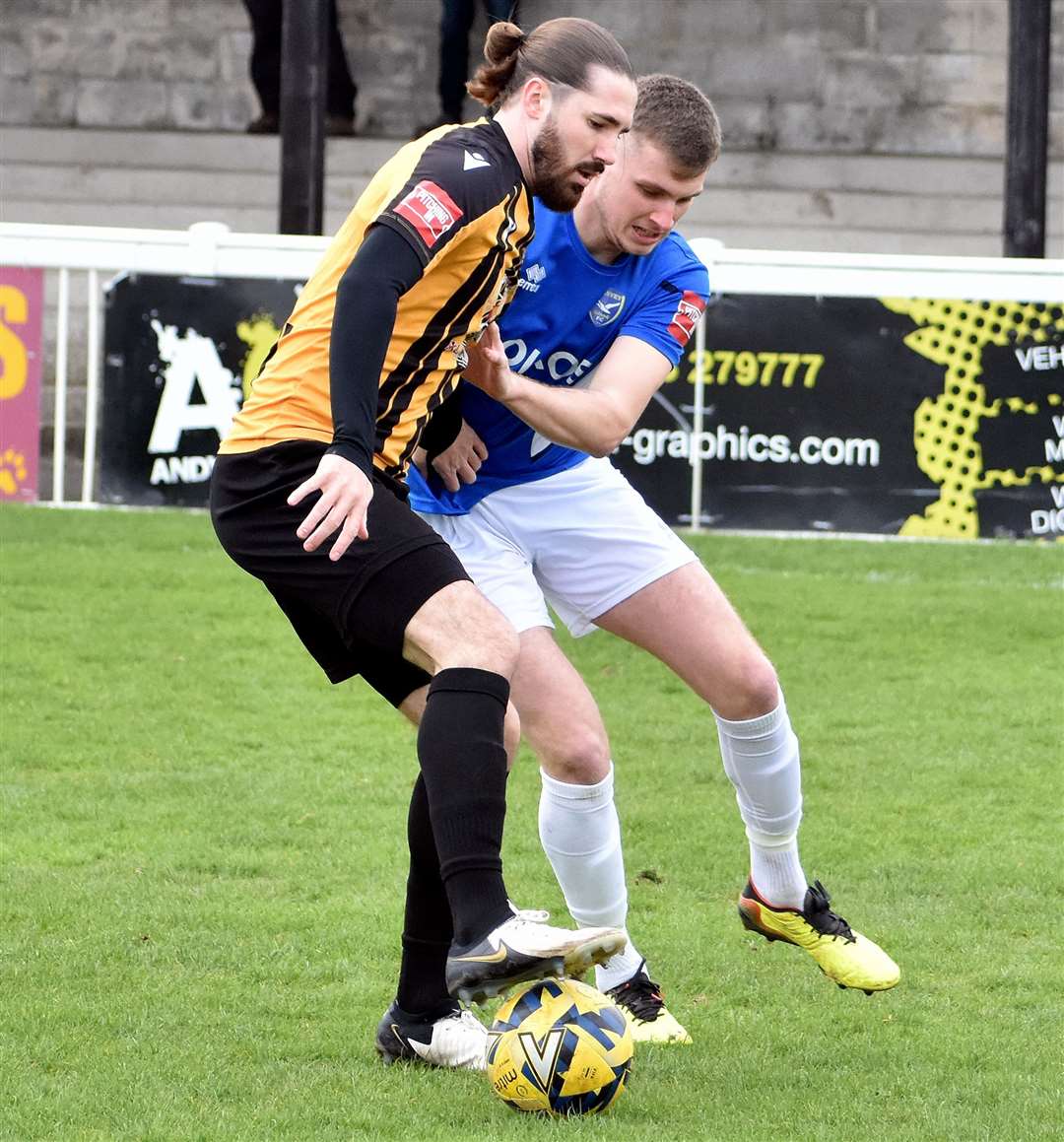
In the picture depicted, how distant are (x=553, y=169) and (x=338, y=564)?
891mm

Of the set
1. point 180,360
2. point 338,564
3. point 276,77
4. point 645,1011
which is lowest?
point 645,1011

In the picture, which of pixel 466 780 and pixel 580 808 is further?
pixel 580 808

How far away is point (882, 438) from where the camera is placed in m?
10.7

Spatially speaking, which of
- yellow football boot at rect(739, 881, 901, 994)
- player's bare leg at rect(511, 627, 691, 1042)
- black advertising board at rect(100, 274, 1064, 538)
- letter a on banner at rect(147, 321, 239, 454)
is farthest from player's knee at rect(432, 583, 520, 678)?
letter a on banner at rect(147, 321, 239, 454)

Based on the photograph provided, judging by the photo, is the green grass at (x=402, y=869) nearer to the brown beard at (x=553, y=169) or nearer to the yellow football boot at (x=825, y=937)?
the yellow football boot at (x=825, y=937)

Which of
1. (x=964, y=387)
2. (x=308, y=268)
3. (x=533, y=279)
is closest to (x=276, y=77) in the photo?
(x=308, y=268)

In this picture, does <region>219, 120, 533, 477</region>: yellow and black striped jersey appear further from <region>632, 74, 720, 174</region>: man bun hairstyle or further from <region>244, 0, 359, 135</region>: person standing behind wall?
<region>244, 0, 359, 135</region>: person standing behind wall

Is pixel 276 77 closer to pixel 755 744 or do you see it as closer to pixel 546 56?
pixel 755 744

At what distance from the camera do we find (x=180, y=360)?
1104cm

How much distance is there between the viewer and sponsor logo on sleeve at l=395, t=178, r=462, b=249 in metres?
3.35

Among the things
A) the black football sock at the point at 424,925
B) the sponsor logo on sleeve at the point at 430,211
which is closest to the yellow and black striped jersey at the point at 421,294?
the sponsor logo on sleeve at the point at 430,211

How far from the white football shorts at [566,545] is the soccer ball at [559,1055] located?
100cm

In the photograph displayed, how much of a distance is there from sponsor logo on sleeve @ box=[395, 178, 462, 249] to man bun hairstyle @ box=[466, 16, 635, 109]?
1.29ft

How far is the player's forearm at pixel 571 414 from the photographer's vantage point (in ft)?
12.7
